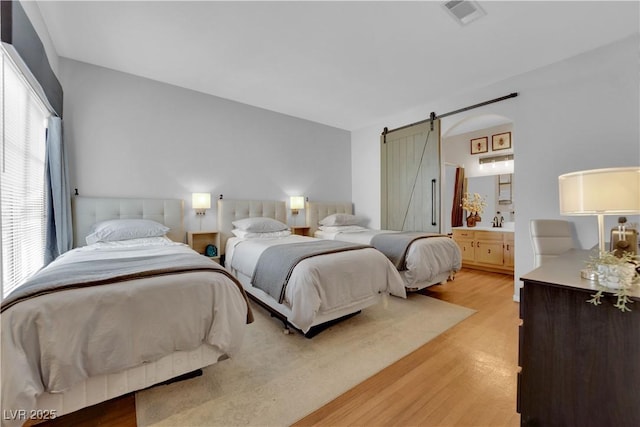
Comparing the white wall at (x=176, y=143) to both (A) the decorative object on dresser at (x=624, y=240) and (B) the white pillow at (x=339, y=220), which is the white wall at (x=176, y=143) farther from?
(A) the decorative object on dresser at (x=624, y=240)

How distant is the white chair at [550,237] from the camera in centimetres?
280

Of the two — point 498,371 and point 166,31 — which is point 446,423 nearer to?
point 498,371

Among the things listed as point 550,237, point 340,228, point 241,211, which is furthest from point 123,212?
point 550,237

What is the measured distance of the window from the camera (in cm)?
182

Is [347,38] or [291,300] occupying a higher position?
[347,38]

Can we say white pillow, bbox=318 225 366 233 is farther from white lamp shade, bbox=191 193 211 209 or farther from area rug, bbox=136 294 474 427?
white lamp shade, bbox=191 193 211 209

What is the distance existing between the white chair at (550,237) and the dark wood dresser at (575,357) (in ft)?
6.54

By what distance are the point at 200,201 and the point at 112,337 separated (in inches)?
99.1

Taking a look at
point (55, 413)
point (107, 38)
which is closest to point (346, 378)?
point (55, 413)

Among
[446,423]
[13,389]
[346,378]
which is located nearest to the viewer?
[13,389]

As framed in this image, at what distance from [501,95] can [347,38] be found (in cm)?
225

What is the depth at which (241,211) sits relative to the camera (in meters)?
4.10

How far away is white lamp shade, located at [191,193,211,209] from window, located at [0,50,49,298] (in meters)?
1.43

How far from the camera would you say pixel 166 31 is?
2.52m
